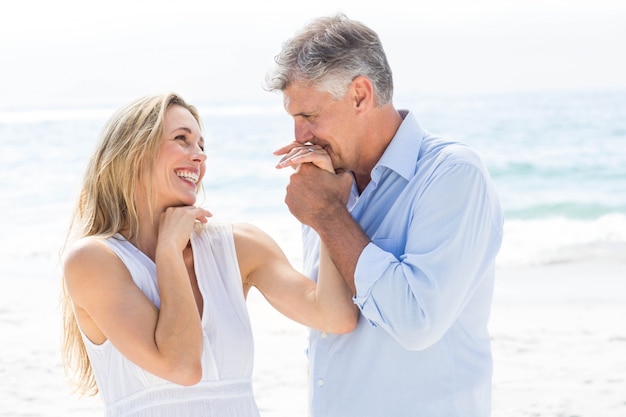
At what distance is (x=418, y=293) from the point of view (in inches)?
89.5

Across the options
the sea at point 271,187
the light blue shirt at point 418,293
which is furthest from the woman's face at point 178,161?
the light blue shirt at point 418,293

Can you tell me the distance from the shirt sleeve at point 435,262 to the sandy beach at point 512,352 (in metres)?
3.27

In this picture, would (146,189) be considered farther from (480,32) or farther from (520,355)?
(480,32)

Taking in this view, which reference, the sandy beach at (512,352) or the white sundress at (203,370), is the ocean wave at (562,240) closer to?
the sandy beach at (512,352)

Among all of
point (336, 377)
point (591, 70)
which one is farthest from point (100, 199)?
point (591, 70)

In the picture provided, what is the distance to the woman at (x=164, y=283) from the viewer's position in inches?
107

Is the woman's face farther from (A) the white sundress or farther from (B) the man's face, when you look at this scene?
(B) the man's face

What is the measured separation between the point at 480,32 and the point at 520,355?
3443cm

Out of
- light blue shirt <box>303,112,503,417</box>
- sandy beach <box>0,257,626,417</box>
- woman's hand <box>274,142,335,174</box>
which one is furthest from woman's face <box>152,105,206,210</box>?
sandy beach <box>0,257,626,417</box>

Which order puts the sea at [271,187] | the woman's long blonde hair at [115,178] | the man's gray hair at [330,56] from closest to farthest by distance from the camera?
the man's gray hair at [330,56]
the woman's long blonde hair at [115,178]
the sea at [271,187]

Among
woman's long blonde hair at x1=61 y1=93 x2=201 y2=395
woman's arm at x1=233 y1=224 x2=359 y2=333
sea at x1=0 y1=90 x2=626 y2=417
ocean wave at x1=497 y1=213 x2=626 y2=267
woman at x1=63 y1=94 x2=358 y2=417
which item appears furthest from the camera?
ocean wave at x1=497 y1=213 x2=626 y2=267

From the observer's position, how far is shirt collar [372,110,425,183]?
2.54 meters

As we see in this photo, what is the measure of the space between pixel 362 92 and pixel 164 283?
85 centimetres

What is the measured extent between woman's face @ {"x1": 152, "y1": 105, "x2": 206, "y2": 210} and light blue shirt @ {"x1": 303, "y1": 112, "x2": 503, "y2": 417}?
1.99 ft
